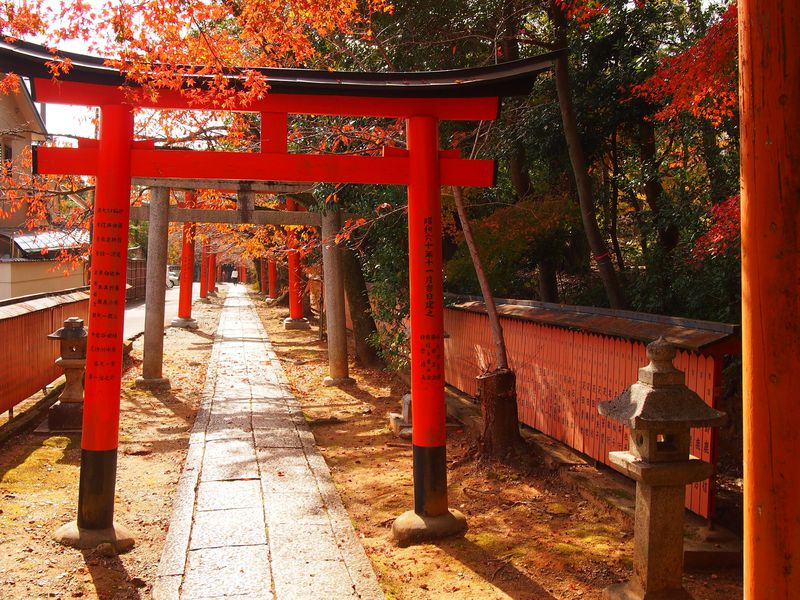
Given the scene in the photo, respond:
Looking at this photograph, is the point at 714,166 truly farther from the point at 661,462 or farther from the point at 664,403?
the point at 661,462

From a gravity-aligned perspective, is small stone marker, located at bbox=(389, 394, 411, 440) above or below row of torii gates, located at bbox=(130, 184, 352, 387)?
below

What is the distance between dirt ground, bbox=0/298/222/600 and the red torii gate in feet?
1.02

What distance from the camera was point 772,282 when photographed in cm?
271

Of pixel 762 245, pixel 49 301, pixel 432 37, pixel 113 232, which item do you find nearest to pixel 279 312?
pixel 49 301

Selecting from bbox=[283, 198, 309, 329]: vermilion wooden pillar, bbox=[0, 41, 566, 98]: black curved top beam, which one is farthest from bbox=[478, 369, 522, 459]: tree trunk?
bbox=[283, 198, 309, 329]: vermilion wooden pillar

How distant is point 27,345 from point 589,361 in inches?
317

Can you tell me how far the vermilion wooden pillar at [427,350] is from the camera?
20.4 feet

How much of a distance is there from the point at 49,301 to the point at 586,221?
9392mm

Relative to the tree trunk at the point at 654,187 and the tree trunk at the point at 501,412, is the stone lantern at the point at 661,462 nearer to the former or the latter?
Result: the tree trunk at the point at 501,412

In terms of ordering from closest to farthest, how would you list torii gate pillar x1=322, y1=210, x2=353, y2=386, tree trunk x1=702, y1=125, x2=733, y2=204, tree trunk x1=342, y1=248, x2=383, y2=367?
tree trunk x1=702, y1=125, x2=733, y2=204, torii gate pillar x1=322, y1=210, x2=353, y2=386, tree trunk x1=342, y1=248, x2=383, y2=367

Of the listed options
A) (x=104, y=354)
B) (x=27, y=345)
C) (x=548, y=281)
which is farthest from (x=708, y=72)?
(x=27, y=345)

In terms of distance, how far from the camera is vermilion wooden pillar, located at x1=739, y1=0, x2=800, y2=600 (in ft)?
8.71

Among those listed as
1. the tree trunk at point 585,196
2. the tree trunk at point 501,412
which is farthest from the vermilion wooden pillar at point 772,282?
the tree trunk at point 585,196

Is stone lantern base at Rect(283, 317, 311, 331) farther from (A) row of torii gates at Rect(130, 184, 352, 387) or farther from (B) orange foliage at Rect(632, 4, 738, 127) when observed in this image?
(B) orange foliage at Rect(632, 4, 738, 127)
